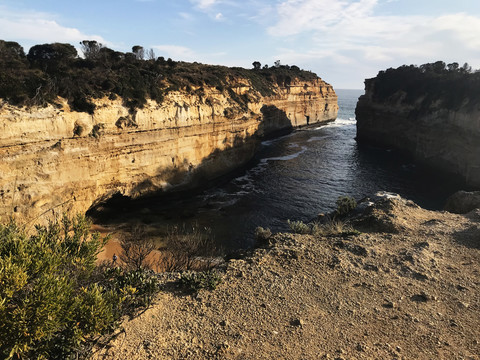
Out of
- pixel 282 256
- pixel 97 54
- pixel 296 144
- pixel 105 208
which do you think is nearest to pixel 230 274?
pixel 282 256

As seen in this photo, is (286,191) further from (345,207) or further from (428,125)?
(428,125)

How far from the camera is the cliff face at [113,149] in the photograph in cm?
2192

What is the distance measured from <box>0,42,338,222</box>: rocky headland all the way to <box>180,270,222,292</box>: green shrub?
16972 millimetres

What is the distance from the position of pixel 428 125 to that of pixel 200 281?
2180 inches

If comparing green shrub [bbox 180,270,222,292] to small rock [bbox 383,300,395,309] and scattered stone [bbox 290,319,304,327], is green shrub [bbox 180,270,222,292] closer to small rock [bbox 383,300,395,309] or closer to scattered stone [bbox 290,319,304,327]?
scattered stone [bbox 290,319,304,327]

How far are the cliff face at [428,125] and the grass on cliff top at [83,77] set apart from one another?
37.1 meters

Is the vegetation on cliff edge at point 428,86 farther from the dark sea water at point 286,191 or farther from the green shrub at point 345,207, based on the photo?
the green shrub at point 345,207

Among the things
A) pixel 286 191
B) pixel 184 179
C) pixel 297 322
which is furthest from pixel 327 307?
pixel 184 179

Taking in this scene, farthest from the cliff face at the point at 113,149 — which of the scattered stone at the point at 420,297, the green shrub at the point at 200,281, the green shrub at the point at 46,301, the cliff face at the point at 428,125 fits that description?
the cliff face at the point at 428,125

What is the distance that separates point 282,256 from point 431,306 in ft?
21.5

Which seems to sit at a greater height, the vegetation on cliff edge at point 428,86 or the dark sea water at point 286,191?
the vegetation on cliff edge at point 428,86

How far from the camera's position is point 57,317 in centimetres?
723

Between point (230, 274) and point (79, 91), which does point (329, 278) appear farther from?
point (79, 91)

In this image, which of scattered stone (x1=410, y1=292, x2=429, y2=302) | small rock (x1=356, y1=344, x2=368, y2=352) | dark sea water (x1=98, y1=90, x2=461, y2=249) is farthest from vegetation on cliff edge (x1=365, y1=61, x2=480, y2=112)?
small rock (x1=356, y1=344, x2=368, y2=352)
